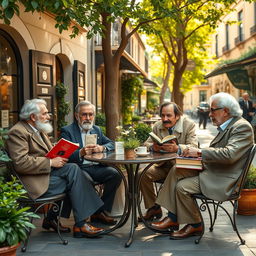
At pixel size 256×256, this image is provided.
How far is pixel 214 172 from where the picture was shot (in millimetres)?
4539


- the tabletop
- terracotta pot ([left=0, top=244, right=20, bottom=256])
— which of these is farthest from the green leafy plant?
terracotta pot ([left=0, top=244, right=20, bottom=256])

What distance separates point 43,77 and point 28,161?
4.22 metres

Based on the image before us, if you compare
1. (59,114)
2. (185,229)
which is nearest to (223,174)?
(185,229)

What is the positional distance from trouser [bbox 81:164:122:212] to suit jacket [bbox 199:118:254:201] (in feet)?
4.11

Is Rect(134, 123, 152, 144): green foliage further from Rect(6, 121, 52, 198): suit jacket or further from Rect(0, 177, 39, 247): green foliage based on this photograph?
Rect(0, 177, 39, 247): green foliage

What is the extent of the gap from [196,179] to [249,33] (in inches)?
1087

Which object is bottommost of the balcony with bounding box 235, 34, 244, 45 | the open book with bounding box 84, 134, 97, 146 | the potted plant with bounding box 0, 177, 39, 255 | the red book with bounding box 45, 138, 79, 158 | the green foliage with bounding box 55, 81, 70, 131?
the potted plant with bounding box 0, 177, 39, 255

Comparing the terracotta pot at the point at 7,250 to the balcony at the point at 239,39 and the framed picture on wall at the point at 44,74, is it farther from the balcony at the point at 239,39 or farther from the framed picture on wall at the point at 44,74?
the balcony at the point at 239,39

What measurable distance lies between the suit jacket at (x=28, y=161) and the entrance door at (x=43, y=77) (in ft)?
11.5

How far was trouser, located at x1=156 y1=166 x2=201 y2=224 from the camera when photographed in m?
4.60

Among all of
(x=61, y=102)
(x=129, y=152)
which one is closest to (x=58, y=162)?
(x=129, y=152)

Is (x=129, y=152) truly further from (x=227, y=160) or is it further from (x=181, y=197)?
(x=227, y=160)

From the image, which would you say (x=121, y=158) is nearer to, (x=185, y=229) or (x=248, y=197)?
(x=185, y=229)

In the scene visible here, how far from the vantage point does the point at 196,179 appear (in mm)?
4648
